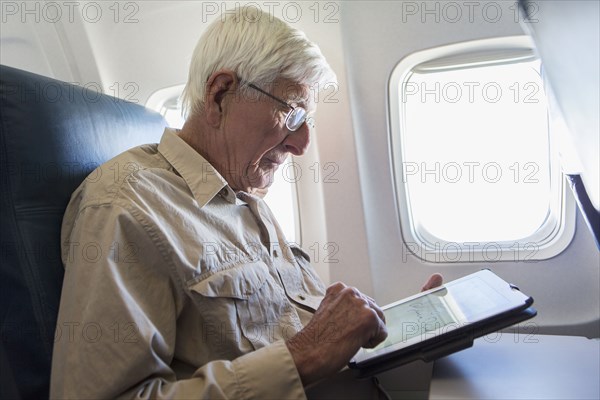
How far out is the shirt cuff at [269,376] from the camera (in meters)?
0.85

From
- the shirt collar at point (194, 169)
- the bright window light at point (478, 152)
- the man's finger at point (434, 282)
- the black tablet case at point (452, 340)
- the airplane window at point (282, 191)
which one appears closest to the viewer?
the black tablet case at point (452, 340)

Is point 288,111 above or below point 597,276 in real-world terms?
above

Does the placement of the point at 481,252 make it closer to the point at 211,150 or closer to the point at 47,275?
the point at 211,150

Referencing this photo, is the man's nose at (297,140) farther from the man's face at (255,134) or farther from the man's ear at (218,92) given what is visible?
the man's ear at (218,92)

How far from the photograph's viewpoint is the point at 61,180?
39.6 inches

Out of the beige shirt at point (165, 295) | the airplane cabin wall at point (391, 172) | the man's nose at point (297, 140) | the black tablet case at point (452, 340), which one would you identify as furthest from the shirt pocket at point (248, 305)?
the airplane cabin wall at point (391, 172)

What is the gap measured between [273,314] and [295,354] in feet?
0.70

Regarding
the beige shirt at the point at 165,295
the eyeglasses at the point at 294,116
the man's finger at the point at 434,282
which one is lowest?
the man's finger at the point at 434,282

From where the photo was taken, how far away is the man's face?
1.23 m

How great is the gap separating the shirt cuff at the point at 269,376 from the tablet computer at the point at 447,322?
175 millimetres

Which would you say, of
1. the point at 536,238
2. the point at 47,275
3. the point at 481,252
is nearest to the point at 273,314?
the point at 47,275

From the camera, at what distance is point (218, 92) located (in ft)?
4.01

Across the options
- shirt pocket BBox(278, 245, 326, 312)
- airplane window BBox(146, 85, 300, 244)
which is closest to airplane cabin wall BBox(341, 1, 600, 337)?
airplane window BBox(146, 85, 300, 244)

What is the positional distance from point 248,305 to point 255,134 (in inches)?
17.4
